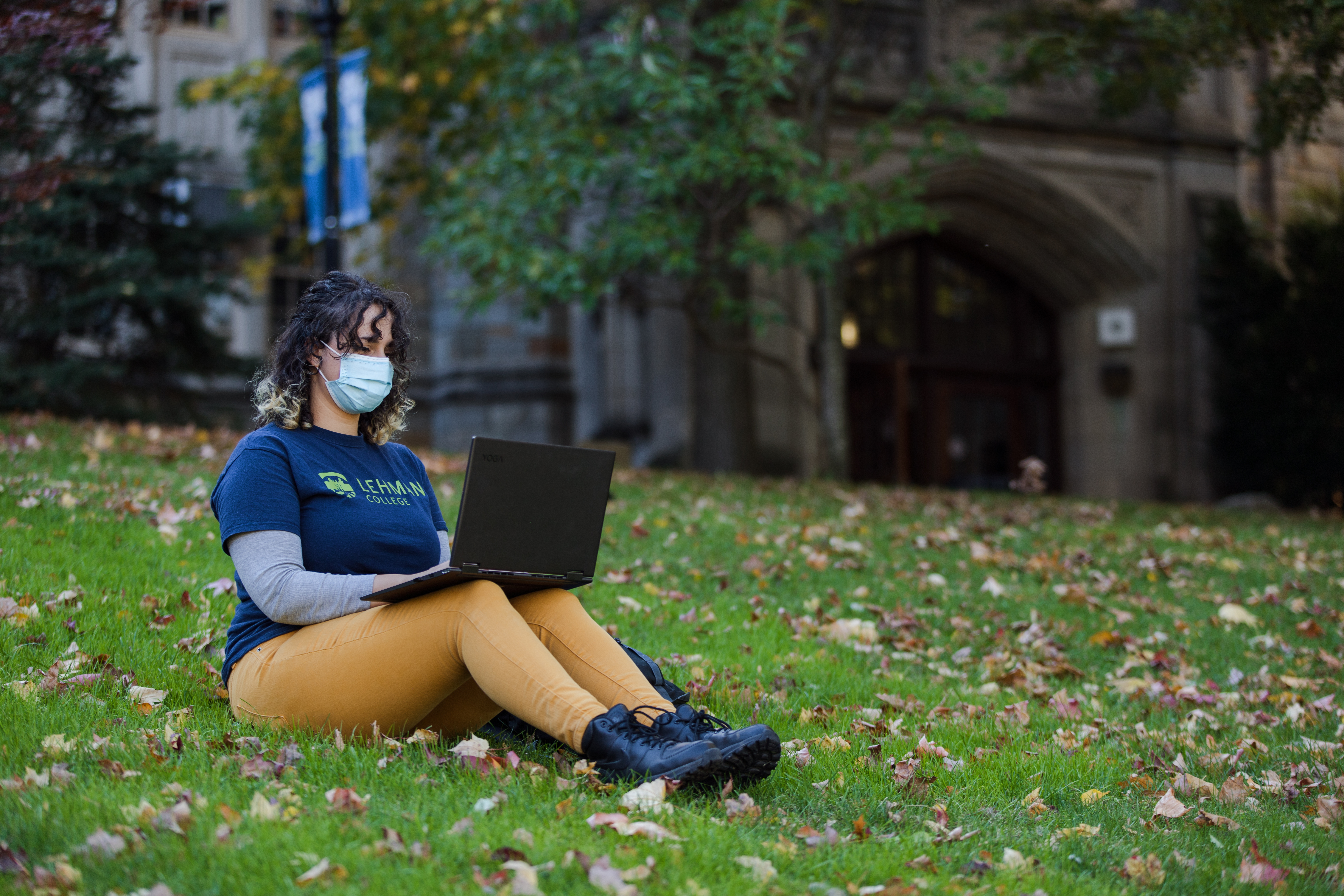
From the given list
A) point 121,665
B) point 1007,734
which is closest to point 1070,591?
point 1007,734

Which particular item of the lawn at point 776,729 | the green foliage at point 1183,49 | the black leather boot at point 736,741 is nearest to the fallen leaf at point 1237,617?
the lawn at point 776,729

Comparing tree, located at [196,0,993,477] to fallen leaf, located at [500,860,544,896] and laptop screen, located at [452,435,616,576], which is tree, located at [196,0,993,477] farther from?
fallen leaf, located at [500,860,544,896]

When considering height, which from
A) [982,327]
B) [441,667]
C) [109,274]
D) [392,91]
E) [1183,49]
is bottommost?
[441,667]

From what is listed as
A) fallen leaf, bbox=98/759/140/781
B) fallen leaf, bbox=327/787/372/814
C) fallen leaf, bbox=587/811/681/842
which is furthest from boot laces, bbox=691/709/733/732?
fallen leaf, bbox=98/759/140/781

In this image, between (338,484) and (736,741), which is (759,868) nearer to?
(736,741)

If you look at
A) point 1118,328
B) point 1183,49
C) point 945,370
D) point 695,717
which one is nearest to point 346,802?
point 695,717

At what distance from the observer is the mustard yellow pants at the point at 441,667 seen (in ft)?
10.8

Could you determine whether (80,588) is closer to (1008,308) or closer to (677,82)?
(677,82)

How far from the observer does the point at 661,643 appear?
532cm

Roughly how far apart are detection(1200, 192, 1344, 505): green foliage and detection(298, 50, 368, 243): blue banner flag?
38.5ft

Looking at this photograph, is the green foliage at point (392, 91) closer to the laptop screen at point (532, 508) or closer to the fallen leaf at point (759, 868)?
the laptop screen at point (532, 508)

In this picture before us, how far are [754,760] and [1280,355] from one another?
50.8 feet

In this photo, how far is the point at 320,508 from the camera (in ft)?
11.7

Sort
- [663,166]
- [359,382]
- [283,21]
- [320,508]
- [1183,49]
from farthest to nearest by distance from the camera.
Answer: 1. [283,21]
2. [1183,49]
3. [663,166]
4. [359,382]
5. [320,508]
